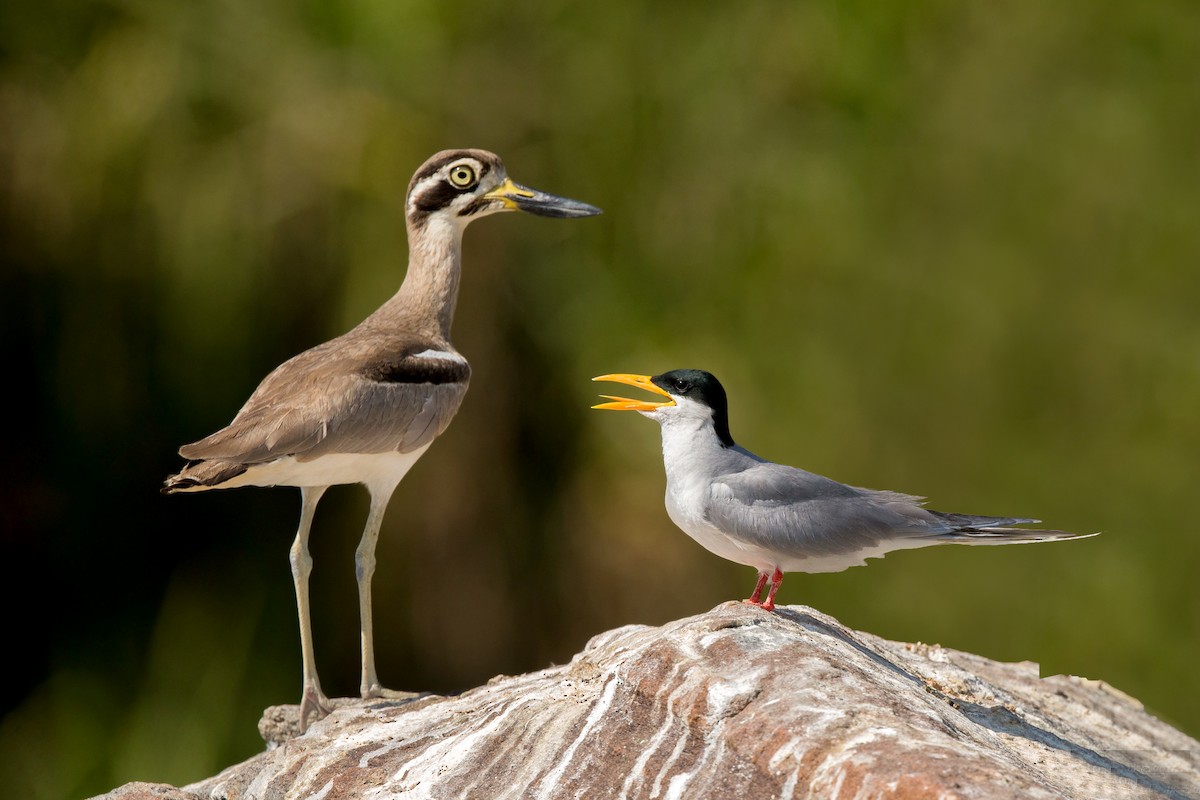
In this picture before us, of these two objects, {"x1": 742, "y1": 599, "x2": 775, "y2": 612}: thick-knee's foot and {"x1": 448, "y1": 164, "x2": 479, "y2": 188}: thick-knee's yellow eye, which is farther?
{"x1": 448, "y1": 164, "x2": 479, "y2": 188}: thick-knee's yellow eye

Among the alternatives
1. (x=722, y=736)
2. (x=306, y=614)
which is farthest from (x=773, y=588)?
(x=306, y=614)

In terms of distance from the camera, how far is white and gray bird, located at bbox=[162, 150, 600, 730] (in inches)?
181

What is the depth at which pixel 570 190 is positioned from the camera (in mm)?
8641

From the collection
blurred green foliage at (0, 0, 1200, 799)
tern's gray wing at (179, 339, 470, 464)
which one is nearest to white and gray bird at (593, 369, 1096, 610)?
tern's gray wing at (179, 339, 470, 464)

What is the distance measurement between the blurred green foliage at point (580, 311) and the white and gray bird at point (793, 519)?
4175 mm

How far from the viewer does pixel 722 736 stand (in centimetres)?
343

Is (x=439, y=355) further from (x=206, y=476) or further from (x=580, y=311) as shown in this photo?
(x=580, y=311)

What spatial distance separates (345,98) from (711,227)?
2.40 meters

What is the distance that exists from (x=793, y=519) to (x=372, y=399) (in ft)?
5.18

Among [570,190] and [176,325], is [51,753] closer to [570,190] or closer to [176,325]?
[176,325]

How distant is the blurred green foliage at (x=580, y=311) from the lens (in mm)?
8328

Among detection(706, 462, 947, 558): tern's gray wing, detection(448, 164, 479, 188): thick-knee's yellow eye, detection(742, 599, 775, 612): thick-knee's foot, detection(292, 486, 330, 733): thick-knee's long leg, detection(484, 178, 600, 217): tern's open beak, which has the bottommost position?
detection(292, 486, 330, 733): thick-knee's long leg

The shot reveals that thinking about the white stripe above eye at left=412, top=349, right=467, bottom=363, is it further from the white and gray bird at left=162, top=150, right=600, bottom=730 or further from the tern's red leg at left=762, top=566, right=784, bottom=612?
the tern's red leg at left=762, top=566, right=784, bottom=612

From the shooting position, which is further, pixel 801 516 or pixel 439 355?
pixel 439 355
